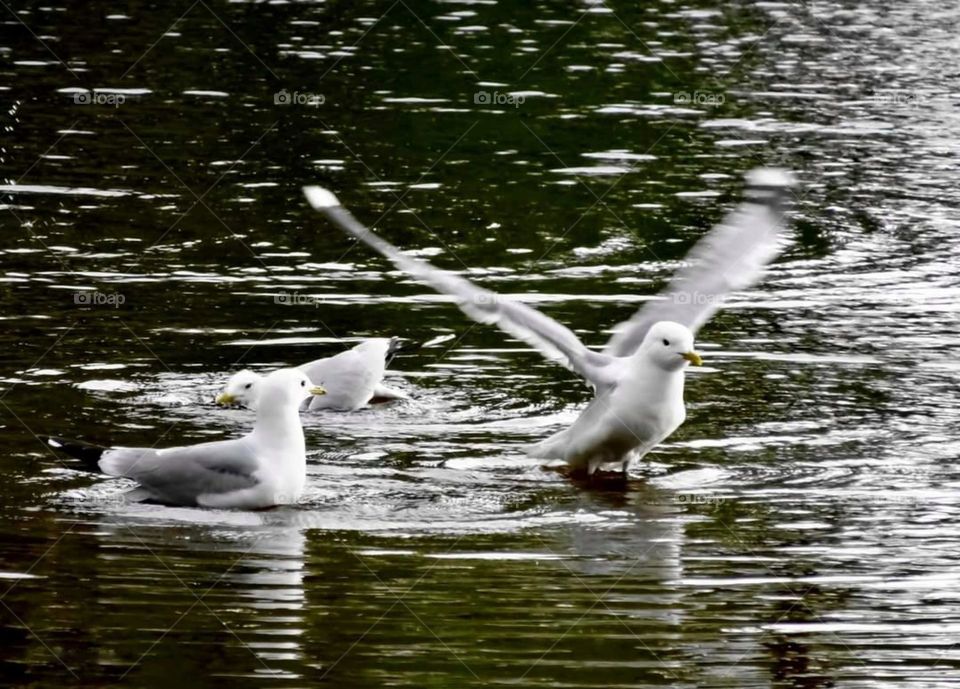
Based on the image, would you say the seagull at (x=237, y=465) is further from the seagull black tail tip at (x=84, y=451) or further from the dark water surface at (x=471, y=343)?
the dark water surface at (x=471, y=343)

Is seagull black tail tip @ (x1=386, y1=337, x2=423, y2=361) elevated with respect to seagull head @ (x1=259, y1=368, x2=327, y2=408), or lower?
lower

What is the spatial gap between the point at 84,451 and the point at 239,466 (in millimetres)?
947

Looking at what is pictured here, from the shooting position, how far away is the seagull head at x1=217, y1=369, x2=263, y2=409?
11.8 m

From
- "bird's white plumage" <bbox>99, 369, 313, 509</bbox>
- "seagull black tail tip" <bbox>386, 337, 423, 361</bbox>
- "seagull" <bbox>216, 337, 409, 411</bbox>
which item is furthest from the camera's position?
"seagull black tail tip" <bbox>386, 337, 423, 361</bbox>

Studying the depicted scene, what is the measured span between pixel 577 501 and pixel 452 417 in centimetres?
151

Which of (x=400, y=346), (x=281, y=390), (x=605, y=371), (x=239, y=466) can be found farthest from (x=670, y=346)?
(x=400, y=346)

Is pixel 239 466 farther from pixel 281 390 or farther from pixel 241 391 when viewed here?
pixel 241 391

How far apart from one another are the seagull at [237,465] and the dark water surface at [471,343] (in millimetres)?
161

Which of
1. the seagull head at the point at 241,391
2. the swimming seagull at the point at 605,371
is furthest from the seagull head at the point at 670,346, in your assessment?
the seagull head at the point at 241,391

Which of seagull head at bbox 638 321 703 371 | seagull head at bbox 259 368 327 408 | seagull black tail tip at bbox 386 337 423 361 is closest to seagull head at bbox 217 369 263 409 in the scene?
seagull head at bbox 259 368 327 408

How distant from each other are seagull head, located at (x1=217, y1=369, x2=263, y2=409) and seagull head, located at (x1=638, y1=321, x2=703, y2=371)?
8.05 ft

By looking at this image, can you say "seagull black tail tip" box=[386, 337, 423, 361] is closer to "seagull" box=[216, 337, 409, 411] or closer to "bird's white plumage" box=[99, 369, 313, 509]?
"seagull" box=[216, 337, 409, 411]

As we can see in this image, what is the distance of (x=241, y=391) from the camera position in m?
11.9

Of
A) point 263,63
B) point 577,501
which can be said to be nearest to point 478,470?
point 577,501
